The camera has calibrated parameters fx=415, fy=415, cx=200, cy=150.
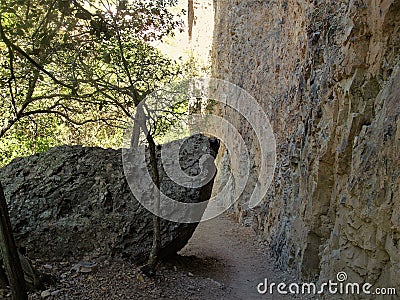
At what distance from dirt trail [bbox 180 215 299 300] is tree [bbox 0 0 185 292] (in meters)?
1.28

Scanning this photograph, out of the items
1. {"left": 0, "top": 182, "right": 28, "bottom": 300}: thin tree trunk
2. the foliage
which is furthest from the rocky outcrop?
{"left": 0, "top": 182, "right": 28, "bottom": 300}: thin tree trunk

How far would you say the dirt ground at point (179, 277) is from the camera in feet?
14.3

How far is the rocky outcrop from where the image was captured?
497 cm

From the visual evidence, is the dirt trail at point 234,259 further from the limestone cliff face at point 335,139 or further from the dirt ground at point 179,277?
the limestone cliff face at point 335,139

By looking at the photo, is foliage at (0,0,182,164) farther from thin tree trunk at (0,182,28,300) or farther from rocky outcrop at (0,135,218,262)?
thin tree trunk at (0,182,28,300)

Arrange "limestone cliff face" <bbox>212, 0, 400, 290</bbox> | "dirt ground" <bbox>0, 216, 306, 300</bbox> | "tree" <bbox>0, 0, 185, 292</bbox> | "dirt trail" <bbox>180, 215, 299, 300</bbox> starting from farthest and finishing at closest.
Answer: "dirt trail" <bbox>180, 215, 299, 300</bbox> → "dirt ground" <bbox>0, 216, 306, 300</bbox> → "tree" <bbox>0, 0, 185, 292</bbox> → "limestone cliff face" <bbox>212, 0, 400, 290</bbox>

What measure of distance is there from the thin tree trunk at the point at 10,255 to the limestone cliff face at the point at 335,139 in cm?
289

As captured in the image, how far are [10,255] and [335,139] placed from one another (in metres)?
3.47

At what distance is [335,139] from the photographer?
4680mm

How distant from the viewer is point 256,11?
33.7ft

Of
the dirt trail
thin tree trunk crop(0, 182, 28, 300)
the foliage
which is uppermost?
the foliage

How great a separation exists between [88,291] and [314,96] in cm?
371

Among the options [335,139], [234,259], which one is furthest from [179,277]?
[335,139]

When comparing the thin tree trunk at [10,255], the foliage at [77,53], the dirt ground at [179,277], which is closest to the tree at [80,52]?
the foliage at [77,53]
